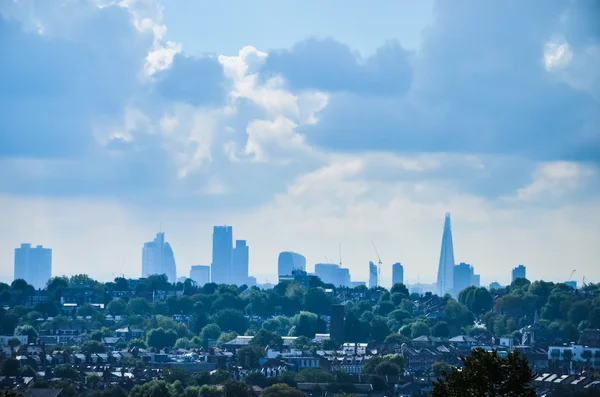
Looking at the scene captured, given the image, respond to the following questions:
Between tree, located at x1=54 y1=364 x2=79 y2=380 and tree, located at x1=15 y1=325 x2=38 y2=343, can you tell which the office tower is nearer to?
tree, located at x1=15 y1=325 x2=38 y2=343

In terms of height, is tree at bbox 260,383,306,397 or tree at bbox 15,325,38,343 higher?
tree at bbox 15,325,38,343

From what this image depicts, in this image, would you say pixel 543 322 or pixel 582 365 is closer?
pixel 582 365

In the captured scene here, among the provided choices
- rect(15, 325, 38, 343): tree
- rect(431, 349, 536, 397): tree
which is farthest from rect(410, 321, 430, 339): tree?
rect(431, 349, 536, 397): tree

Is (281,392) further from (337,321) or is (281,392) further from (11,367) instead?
(337,321)

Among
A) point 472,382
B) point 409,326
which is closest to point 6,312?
point 409,326

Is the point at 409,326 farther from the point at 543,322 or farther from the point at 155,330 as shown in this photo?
the point at 155,330
